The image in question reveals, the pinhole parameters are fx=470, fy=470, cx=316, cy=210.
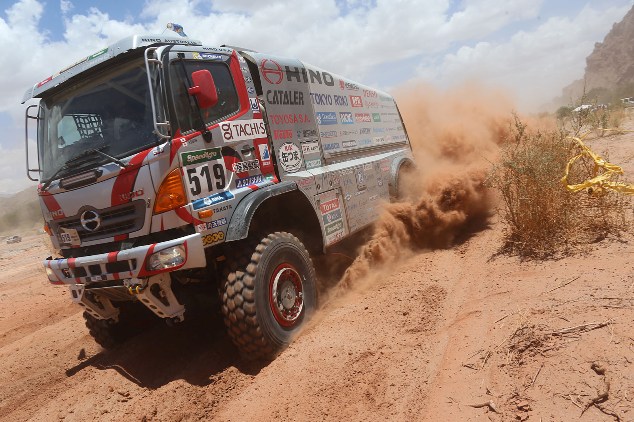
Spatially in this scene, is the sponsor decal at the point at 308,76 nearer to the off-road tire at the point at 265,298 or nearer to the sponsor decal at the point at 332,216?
the sponsor decal at the point at 332,216

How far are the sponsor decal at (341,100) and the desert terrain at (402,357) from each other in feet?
6.27

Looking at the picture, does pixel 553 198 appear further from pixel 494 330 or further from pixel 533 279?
pixel 494 330

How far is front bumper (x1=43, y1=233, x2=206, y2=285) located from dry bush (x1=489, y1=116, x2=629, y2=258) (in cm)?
331

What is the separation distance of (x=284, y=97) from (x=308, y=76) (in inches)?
26.6

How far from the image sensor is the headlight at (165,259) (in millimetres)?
3635

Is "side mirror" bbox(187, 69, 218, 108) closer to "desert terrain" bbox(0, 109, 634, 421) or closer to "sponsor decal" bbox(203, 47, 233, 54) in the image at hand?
"sponsor decal" bbox(203, 47, 233, 54)

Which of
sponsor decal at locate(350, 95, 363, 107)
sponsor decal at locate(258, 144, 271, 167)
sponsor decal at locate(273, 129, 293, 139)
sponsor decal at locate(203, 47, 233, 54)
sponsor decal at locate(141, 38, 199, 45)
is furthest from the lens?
sponsor decal at locate(350, 95, 363, 107)

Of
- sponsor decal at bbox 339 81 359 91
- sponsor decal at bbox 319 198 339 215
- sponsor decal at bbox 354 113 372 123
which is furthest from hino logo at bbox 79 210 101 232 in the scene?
sponsor decal at bbox 354 113 372 123

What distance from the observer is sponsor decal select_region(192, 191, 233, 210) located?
151 inches

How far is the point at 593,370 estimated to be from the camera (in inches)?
104

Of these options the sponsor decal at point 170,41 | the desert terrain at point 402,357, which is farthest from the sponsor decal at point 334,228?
the sponsor decal at point 170,41

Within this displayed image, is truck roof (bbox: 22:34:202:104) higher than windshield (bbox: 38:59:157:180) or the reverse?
higher

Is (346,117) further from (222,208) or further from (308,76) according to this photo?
(222,208)

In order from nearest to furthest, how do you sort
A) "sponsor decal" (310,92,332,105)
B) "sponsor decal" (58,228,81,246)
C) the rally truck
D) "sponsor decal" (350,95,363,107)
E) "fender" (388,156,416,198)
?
1. the rally truck
2. "sponsor decal" (58,228,81,246)
3. "sponsor decal" (310,92,332,105)
4. "sponsor decal" (350,95,363,107)
5. "fender" (388,156,416,198)
